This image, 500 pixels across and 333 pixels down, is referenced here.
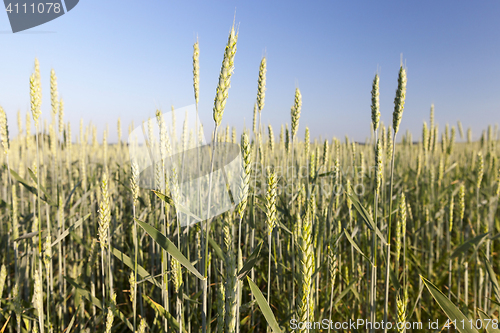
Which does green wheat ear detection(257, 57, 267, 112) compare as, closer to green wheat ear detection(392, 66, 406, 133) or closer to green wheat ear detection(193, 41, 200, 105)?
green wheat ear detection(193, 41, 200, 105)

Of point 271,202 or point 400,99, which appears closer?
point 271,202

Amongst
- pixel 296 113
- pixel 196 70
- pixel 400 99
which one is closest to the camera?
pixel 196 70

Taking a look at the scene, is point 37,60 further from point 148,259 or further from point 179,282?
point 148,259

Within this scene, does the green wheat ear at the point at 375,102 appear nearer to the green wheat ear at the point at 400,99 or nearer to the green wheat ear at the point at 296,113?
the green wheat ear at the point at 400,99

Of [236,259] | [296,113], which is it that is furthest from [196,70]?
[236,259]

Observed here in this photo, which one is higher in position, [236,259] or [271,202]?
[271,202]

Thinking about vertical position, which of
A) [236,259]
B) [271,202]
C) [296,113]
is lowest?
[236,259]

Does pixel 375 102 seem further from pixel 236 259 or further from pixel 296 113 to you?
pixel 236 259

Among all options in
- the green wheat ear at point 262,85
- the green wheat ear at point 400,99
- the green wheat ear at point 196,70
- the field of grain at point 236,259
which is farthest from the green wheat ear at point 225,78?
the green wheat ear at point 400,99

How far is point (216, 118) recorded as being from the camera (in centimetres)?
71

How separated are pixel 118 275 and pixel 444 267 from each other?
3.12m

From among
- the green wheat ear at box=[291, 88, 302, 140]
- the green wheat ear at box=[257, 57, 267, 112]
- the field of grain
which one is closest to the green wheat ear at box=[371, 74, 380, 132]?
the field of grain

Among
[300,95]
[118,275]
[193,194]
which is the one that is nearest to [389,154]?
[300,95]

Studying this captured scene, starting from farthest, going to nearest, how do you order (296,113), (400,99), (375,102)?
(296,113)
(375,102)
(400,99)
